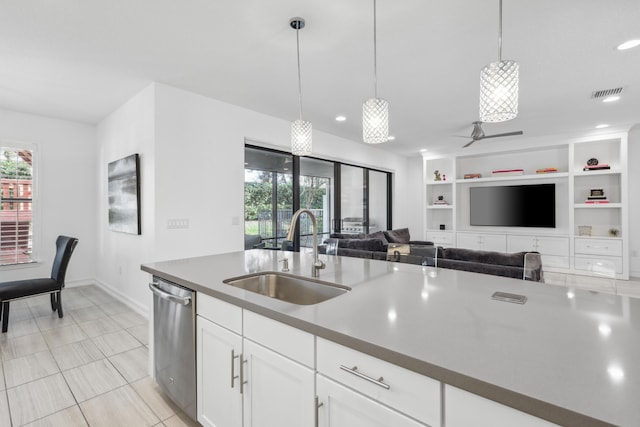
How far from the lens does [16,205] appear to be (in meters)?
4.32

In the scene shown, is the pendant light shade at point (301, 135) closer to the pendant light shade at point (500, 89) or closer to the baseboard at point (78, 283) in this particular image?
the pendant light shade at point (500, 89)

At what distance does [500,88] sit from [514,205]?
19.6ft

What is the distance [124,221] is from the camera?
3.88 metres

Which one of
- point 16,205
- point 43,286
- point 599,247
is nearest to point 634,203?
point 599,247

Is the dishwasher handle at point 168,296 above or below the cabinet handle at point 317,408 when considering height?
above

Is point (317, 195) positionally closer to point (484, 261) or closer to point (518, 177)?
point (484, 261)

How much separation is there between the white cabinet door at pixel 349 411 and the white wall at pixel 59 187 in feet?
17.3

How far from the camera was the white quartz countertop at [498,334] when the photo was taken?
0.65m

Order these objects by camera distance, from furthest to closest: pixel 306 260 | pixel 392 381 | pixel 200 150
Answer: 1. pixel 200 150
2. pixel 306 260
3. pixel 392 381

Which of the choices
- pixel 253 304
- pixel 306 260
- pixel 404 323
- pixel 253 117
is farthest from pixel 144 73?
pixel 404 323

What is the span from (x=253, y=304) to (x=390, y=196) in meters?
6.69

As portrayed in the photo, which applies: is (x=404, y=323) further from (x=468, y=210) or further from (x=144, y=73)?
(x=468, y=210)

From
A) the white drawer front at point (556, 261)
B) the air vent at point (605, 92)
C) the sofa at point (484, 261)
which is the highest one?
the air vent at point (605, 92)

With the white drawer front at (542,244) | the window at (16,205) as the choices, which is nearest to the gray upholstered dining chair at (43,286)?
the window at (16,205)
